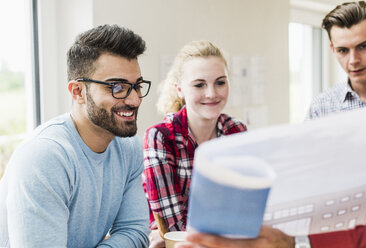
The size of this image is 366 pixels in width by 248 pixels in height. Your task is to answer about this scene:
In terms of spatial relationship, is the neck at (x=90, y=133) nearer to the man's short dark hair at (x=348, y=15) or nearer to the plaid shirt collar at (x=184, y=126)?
the plaid shirt collar at (x=184, y=126)

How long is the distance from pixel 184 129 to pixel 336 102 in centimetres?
81

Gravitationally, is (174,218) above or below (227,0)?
below

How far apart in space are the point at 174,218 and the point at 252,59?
1.58 m

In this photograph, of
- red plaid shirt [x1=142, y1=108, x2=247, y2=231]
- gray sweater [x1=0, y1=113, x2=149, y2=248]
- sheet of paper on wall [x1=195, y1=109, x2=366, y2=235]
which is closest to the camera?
sheet of paper on wall [x1=195, y1=109, x2=366, y2=235]

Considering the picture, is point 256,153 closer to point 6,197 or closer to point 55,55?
point 6,197

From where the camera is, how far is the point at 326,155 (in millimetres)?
637

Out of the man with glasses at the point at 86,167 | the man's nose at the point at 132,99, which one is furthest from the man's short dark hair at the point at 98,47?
the man's nose at the point at 132,99

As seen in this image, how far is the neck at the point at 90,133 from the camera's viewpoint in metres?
1.29

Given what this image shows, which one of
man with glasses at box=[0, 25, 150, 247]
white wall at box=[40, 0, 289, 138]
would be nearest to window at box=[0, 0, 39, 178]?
white wall at box=[40, 0, 289, 138]

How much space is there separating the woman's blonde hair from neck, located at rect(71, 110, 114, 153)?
0.61m

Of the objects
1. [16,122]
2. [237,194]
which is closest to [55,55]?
[16,122]

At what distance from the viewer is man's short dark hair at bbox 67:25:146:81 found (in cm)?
128

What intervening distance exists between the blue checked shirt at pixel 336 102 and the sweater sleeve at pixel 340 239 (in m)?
1.32

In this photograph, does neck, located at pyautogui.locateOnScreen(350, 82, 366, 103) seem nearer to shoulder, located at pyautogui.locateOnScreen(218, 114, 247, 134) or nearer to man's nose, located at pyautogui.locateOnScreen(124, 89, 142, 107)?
shoulder, located at pyautogui.locateOnScreen(218, 114, 247, 134)
